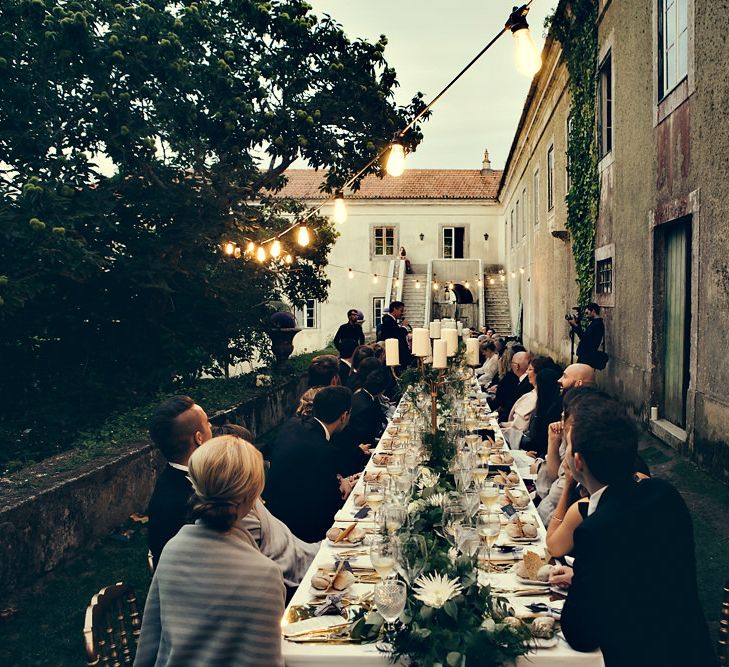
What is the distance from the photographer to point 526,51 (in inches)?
149

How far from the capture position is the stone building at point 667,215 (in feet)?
18.4

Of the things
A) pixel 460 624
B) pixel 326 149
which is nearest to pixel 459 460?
pixel 460 624

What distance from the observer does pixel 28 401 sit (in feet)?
24.7

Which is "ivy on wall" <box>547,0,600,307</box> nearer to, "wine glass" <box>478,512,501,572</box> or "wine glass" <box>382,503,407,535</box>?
"wine glass" <box>478,512,501,572</box>

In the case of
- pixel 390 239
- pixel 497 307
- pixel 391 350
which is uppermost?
pixel 390 239

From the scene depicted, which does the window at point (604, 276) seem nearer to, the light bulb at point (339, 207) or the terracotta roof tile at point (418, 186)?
the light bulb at point (339, 207)

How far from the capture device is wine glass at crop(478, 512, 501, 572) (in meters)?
2.71

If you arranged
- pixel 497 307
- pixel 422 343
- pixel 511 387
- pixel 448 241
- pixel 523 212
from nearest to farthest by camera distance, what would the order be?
1. pixel 422 343
2. pixel 511 387
3. pixel 523 212
4. pixel 497 307
5. pixel 448 241

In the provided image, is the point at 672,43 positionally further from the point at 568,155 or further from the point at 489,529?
the point at 489,529

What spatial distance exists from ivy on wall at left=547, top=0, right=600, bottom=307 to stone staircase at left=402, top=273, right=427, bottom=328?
14.3m

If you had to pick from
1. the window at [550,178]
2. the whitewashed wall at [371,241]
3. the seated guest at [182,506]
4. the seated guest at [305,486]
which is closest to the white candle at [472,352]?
the seated guest at [305,486]

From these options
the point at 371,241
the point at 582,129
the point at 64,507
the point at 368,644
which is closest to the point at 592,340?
the point at 582,129

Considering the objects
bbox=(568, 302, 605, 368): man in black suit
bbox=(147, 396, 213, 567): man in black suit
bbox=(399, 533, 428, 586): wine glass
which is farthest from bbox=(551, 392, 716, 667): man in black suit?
bbox=(568, 302, 605, 368): man in black suit

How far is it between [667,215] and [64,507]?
21.8ft
